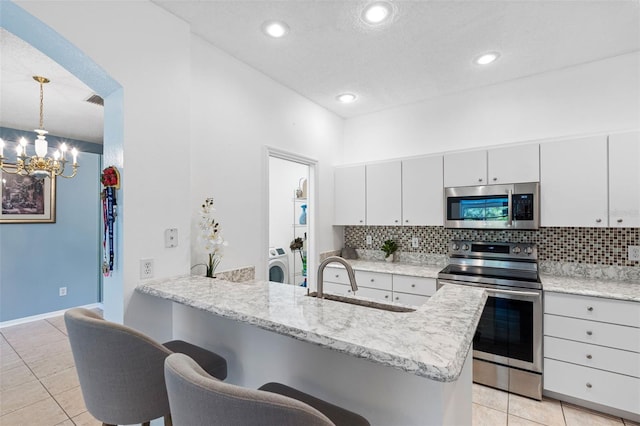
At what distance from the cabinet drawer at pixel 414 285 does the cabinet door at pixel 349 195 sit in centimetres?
84

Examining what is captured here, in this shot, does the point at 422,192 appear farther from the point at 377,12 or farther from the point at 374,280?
the point at 377,12

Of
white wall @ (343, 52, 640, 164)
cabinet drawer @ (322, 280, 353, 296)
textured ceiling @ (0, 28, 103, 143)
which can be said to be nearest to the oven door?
cabinet drawer @ (322, 280, 353, 296)

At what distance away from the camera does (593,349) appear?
2209 mm

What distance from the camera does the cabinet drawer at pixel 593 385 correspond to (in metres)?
2.10

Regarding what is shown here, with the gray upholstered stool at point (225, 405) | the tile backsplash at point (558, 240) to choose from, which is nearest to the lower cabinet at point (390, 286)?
the tile backsplash at point (558, 240)

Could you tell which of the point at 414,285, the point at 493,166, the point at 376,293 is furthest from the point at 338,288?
the point at 493,166

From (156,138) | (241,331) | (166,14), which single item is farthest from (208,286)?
(166,14)

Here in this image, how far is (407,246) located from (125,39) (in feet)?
10.3

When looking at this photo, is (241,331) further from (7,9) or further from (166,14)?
(166,14)

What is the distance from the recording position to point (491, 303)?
2588 mm

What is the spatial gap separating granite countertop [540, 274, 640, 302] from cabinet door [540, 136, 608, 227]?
1.56ft

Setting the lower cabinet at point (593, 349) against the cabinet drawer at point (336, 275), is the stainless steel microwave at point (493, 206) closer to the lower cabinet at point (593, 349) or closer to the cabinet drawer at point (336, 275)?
the lower cabinet at point (593, 349)

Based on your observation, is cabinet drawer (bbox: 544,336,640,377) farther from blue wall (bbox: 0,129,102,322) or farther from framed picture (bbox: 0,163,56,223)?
framed picture (bbox: 0,163,56,223)

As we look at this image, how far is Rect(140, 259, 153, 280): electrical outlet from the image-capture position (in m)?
1.72
